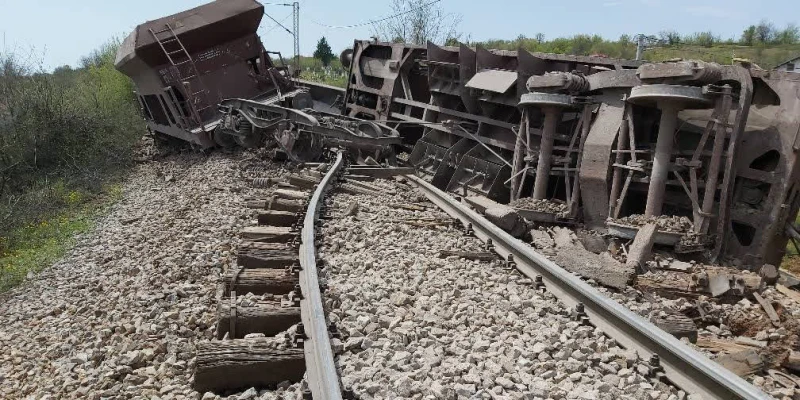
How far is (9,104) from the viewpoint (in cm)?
1950

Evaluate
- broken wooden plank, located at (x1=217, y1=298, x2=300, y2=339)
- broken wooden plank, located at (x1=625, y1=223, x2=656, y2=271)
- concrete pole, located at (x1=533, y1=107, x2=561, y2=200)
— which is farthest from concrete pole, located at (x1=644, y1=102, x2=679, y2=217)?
broken wooden plank, located at (x1=217, y1=298, x2=300, y2=339)

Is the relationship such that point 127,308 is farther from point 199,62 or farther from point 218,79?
point 218,79

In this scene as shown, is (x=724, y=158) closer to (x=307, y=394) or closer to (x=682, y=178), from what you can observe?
(x=682, y=178)

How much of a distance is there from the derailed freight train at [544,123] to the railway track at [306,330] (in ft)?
9.03

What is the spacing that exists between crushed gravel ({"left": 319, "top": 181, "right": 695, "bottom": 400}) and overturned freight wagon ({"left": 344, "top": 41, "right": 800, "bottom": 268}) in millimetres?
2985

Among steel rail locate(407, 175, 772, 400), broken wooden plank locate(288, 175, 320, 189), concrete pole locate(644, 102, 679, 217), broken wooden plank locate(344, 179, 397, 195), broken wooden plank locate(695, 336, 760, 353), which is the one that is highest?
concrete pole locate(644, 102, 679, 217)

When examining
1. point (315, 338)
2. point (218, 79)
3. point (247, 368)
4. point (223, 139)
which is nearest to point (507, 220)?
point (315, 338)

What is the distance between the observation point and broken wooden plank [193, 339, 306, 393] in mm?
3369

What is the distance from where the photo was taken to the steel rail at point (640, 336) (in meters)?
2.87

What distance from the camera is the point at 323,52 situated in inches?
3034

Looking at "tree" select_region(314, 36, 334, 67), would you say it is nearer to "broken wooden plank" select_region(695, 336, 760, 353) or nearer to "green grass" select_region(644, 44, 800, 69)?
"green grass" select_region(644, 44, 800, 69)

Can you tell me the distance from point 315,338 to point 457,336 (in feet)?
2.94

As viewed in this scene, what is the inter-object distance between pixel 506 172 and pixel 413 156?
2.77 metres

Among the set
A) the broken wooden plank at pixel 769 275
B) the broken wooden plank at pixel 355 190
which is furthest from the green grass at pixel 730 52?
the broken wooden plank at pixel 769 275
